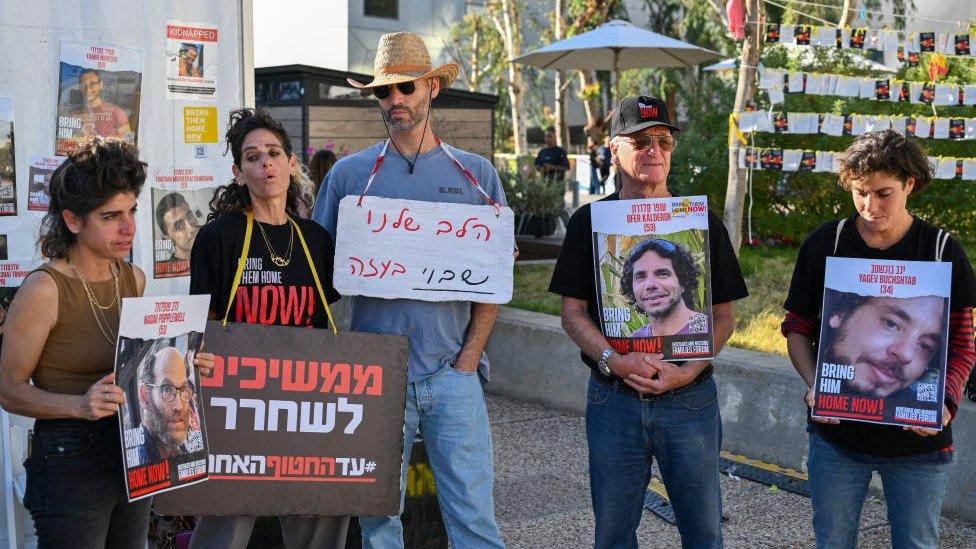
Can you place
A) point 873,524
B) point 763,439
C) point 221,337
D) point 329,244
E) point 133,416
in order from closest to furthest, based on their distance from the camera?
point 133,416
point 221,337
point 329,244
point 873,524
point 763,439

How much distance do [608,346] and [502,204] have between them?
0.65 m

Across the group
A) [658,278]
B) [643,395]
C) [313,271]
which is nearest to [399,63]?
[313,271]

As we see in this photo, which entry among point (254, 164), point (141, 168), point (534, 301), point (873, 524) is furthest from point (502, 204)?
point (534, 301)

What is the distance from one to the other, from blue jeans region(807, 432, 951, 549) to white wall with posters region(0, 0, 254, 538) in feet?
8.55

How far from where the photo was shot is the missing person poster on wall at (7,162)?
13.3ft

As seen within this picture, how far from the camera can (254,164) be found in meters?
3.59

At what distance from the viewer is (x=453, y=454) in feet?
12.4

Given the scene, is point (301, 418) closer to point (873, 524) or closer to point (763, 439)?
point (873, 524)

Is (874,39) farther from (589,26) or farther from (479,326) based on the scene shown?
(589,26)

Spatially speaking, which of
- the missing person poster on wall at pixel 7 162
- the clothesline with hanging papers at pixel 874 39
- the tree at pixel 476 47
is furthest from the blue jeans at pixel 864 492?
the tree at pixel 476 47

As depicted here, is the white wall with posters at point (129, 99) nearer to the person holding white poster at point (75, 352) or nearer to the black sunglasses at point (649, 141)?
the person holding white poster at point (75, 352)

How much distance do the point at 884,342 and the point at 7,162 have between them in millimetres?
3153

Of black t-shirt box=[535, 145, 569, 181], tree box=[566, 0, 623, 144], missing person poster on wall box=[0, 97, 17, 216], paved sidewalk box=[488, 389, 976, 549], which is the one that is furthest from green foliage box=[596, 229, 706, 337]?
tree box=[566, 0, 623, 144]

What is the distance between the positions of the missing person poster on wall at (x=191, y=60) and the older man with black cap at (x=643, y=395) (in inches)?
67.8
